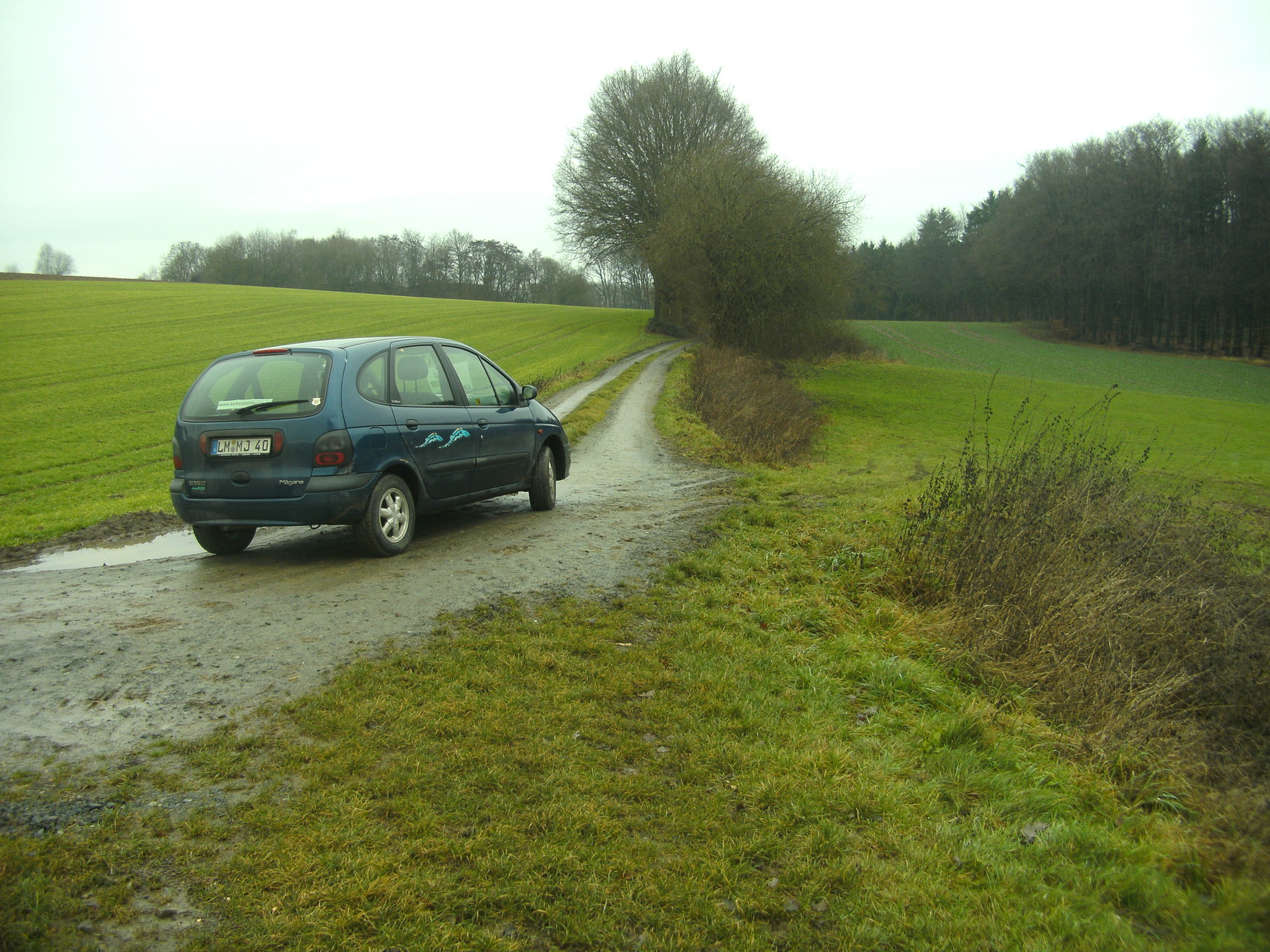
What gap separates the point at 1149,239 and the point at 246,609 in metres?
69.8

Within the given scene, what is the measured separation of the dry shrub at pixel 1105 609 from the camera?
5.25m

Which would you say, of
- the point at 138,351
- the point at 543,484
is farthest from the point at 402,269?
the point at 543,484

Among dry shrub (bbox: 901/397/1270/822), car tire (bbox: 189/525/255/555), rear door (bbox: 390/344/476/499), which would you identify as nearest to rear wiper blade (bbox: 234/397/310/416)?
rear door (bbox: 390/344/476/499)

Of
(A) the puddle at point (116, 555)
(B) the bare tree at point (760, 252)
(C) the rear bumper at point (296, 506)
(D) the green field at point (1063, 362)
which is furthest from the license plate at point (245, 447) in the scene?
(D) the green field at point (1063, 362)

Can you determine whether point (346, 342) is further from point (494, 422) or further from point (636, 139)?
point (636, 139)

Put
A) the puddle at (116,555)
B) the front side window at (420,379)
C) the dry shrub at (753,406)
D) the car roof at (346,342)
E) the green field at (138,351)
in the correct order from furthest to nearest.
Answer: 1. the dry shrub at (753,406)
2. the green field at (138,351)
3. the puddle at (116,555)
4. the front side window at (420,379)
5. the car roof at (346,342)

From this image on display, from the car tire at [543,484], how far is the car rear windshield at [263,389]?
9.52 feet

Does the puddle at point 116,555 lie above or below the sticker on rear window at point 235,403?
below

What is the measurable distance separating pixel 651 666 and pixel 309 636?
2.08 metres

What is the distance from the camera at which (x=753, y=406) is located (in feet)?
78.7

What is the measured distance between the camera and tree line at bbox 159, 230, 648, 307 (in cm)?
8881

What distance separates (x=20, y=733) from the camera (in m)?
3.70

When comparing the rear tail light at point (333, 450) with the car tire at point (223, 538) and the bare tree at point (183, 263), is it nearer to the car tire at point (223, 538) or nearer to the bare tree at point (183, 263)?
the car tire at point (223, 538)

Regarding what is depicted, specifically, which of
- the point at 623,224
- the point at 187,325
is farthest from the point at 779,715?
the point at 623,224
